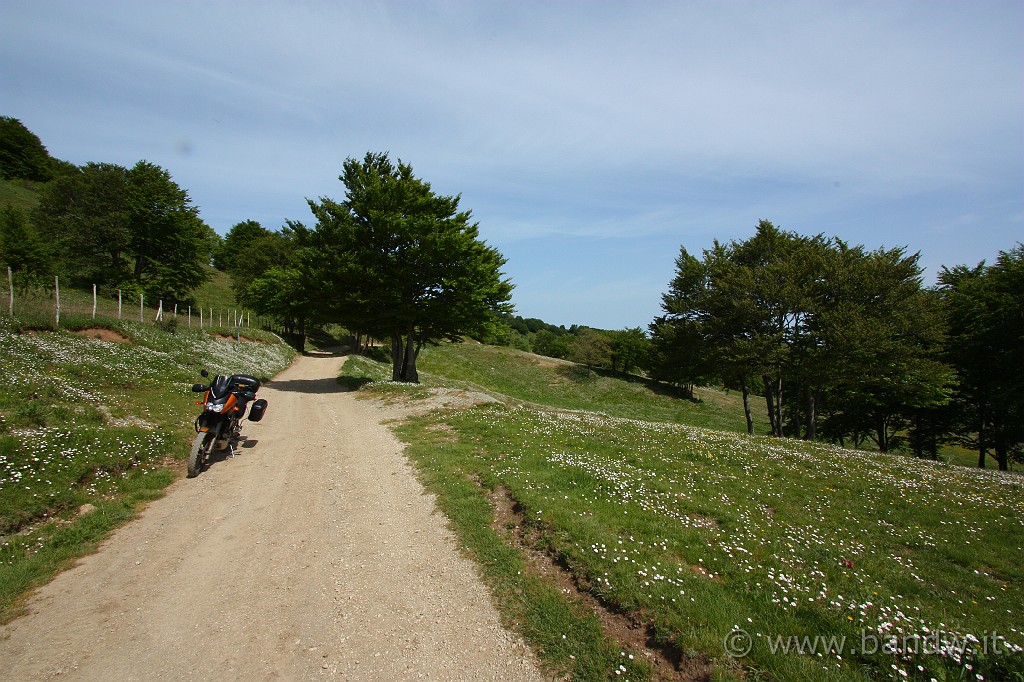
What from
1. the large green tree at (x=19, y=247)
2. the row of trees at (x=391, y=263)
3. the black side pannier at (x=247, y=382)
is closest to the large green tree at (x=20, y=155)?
the large green tree at (x=19, y=247)

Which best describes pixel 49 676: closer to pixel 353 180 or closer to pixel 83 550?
pixel 83 550

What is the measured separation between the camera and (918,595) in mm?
6648

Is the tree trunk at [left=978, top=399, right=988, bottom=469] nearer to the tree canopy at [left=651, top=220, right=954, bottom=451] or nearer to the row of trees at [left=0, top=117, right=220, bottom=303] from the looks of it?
the tree canopy at [left=651, top=220, right=954, bottom=451]

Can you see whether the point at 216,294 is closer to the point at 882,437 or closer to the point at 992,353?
the point at 882,437

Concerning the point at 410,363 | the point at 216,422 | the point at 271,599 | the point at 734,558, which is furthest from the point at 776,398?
the point at 271,599

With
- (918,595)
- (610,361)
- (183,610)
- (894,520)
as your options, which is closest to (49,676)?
(183,610)

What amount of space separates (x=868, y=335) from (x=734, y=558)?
28.3 m

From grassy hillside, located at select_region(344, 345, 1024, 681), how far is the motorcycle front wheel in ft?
18.0

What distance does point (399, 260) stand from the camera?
98.5 feet

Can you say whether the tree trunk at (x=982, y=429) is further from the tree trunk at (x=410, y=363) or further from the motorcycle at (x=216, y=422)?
the motorcycle at (x=216, y=422)

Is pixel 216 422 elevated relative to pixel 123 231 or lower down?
lower down

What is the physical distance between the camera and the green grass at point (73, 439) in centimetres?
730

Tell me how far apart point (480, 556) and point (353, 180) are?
3136 centimetres

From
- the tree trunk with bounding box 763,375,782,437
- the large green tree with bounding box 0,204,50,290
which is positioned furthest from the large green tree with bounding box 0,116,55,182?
the tree trunk with bounding box 763,375,782,437
